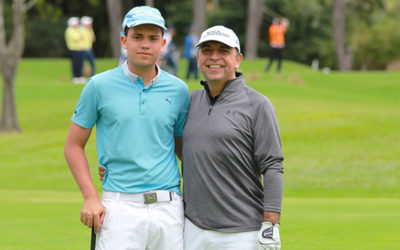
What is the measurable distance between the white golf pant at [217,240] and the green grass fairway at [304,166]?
2.88 m

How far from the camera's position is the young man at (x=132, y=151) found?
4.71 m

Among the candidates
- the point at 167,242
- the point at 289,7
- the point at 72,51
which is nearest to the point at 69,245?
the point at 167,242

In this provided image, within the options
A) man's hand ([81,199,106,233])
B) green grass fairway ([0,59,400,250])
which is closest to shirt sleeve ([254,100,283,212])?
man's hand ([81,199,106,233])

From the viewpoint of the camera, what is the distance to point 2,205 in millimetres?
11133

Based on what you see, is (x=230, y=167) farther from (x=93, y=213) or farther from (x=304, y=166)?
(x=304, y=166)

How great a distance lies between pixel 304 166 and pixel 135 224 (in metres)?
11.3

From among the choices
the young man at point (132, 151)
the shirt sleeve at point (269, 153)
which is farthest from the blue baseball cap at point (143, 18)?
the shirt sleeve at point (269, 153)

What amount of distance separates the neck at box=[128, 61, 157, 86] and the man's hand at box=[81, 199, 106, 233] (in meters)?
0.79

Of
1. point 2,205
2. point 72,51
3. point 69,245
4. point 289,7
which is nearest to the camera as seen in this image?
point 69,245

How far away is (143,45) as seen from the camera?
4805mm

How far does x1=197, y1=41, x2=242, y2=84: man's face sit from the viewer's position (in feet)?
16.2

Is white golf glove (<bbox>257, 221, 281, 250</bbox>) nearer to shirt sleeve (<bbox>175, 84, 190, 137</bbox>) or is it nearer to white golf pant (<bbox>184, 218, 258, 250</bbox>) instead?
white golf pant (<bbox>184, 218, 258, 250</bbox>)

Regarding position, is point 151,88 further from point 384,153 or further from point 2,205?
point 384,153

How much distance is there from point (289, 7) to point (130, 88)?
49695 mm
